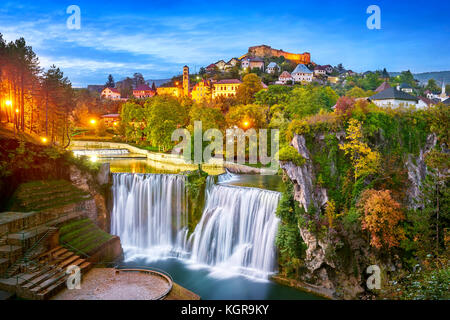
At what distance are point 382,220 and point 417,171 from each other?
488 cm

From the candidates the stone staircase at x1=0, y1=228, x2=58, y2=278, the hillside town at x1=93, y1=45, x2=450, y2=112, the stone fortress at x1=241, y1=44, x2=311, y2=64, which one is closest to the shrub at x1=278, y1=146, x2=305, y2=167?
the stone staircase at x1=0, y1=228, x2=58, y2=278

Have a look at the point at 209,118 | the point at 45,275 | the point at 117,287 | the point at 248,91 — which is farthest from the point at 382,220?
the point at 248,91

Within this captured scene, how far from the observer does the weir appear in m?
18.9

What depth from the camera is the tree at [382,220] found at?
51.1 ft

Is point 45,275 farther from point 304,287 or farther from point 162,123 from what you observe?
point 162,123

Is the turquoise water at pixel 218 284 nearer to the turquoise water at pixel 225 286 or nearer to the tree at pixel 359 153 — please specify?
the turquoise water at pixel 225 286

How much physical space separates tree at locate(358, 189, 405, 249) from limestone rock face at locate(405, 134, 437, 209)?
211cm

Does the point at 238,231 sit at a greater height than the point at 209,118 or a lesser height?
lesser

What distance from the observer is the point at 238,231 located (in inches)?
784

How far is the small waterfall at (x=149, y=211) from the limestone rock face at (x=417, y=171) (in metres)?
13.5

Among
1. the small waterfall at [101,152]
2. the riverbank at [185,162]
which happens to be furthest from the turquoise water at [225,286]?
the small waterfall at [101,152]

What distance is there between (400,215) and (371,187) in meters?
2.05

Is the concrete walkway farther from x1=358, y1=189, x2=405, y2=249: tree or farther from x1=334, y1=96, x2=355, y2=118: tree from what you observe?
x1=334, y1=96, x2=355, y2=118: tree

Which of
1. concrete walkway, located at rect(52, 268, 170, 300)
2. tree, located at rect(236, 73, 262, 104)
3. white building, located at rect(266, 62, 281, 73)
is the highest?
white building, located at rect(266, 62, 281, 73)
